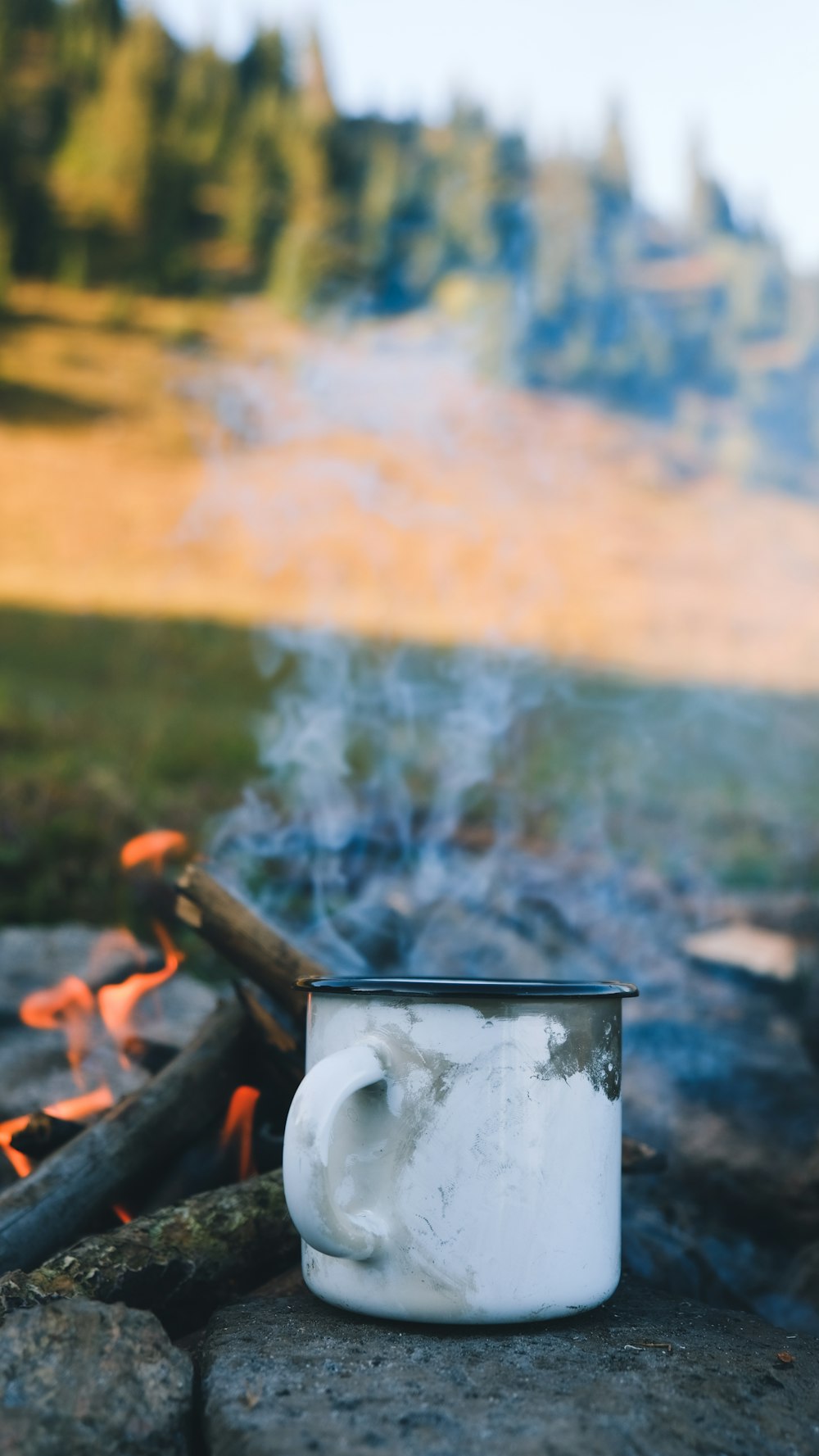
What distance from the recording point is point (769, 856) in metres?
5.28

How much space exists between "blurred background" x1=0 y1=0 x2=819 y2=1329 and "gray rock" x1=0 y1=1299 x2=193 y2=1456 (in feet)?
7.68

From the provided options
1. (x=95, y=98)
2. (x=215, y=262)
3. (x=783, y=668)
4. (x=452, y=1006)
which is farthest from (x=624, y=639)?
(x=452, y=1006)

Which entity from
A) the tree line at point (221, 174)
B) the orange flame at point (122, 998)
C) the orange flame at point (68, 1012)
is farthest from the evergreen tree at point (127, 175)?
the orange flame at point (122, 998)

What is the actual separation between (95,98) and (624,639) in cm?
500

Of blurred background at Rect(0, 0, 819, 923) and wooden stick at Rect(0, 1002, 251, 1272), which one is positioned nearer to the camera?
wooden stick at Rect(0, 1002, 251, 1272)

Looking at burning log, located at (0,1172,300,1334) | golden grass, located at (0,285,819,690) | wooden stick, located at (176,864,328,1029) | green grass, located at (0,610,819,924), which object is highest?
golden grass, located at (0,285,819,690)

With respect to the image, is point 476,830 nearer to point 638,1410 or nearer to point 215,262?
point 638,1410

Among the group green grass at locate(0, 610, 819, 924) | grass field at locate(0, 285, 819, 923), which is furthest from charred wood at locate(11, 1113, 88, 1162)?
grass field at locate(0, 285, 819, 923)

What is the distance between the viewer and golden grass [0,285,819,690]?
6.19 m

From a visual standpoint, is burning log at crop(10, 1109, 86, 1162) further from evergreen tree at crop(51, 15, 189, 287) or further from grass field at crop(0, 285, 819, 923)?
evergreen tree at crop(51, 15, 189, 287)

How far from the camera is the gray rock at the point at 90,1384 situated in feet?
2.65

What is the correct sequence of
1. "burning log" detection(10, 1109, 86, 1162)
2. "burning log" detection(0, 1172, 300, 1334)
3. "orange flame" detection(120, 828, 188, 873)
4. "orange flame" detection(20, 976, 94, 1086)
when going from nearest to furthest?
"burning log" detection(0, 1172, 300, 1334)
"burning log" detection(10, 1109, 86, 1162)
"orange flame" detection(120, 828, 188, 873)
"orange flame" detection(20, 976, 94, 1086)

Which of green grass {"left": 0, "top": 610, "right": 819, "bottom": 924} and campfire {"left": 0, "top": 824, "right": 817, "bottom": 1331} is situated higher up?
green grass {"left": 0, "top": 610, "right": 819, "bottom": 924}

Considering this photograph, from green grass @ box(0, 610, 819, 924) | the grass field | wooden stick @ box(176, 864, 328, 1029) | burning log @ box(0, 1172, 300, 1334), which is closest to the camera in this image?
burning log @ box(0, 1172, 300, 1334)
